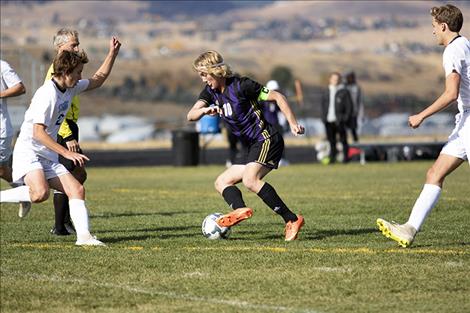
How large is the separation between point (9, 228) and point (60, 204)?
86 cm

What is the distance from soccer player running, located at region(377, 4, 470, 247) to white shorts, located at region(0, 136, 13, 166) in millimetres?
4934

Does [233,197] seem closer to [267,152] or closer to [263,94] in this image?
[267,152]

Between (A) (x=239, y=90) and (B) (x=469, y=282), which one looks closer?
(B) (x=469, y=282)

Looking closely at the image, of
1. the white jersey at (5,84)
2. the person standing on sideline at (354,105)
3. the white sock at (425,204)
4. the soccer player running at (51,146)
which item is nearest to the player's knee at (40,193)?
the soccer player running at (51,146)

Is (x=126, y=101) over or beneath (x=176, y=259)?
beneath

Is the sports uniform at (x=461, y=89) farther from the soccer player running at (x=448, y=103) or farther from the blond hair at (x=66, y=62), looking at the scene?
the blond hair at (x=66, y=62)

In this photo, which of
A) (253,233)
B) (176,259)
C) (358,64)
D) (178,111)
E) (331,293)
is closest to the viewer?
(331,293)

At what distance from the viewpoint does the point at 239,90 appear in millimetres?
11141

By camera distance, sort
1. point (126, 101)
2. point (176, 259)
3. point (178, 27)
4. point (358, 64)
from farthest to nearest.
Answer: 1. point (178, 27)
2. point (358, 64)
3. point (126, 101)
4. point (176, 259)

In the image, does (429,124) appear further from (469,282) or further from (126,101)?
(469,282)

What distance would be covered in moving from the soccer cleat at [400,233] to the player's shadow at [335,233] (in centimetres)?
126

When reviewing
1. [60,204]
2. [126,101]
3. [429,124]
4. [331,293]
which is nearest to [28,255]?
[60,204]

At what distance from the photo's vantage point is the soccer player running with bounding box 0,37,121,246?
412 inches

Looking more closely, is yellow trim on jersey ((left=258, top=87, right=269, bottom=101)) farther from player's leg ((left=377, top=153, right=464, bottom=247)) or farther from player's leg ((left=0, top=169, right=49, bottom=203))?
player's leg ((left=0, top=169, right=49, bottom=203))
